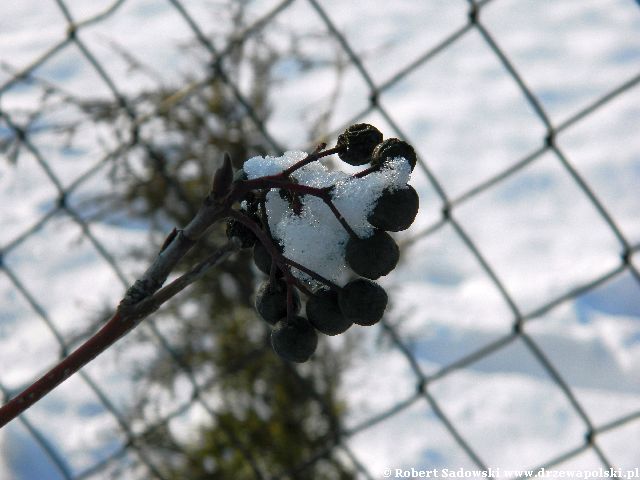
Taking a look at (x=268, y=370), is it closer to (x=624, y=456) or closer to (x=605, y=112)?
(x=624, y=456)

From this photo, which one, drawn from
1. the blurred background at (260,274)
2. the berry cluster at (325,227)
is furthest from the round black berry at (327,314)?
the blurred background at (260,274)

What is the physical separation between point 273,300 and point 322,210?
0.07 metres

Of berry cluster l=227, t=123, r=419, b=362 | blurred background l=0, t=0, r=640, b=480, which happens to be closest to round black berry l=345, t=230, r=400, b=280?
berry cluster l=227, t=123, r=419, b=362

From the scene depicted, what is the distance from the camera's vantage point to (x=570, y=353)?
234 centimetres

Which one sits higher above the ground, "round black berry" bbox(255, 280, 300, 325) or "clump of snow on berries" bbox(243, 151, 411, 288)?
"clump of snow on berries" bbox(243, 151, 411, 288)

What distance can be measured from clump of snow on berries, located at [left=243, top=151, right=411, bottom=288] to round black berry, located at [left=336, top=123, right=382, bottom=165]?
0.01 metres

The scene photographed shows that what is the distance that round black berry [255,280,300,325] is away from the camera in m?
0.48

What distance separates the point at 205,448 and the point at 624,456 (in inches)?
38.7

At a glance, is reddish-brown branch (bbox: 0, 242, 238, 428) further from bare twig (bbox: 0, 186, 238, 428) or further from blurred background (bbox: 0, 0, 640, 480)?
blurred background (bbox: 0, 0, 640, 480)

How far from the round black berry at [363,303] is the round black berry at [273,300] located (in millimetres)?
54

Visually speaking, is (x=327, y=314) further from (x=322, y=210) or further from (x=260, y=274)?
(x=260, y=274)

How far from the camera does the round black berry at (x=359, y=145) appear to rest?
428 millimetres

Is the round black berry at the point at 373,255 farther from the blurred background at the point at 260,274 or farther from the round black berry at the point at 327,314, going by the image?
the blurred background at the point at 260,274

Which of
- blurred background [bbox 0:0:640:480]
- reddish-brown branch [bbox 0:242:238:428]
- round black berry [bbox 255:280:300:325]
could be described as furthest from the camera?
blurred background [bbox 0:0:640:480]
